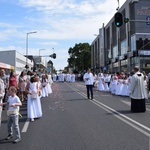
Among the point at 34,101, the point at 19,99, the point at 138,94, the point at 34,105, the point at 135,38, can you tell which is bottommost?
the point at 34,105

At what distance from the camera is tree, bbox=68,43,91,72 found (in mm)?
115875

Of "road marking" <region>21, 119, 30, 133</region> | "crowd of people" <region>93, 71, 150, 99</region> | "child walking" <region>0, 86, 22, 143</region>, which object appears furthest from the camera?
"crowd of people" <region>93, 71, 150, 99</region>

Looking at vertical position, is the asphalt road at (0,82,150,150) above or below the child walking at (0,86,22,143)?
below

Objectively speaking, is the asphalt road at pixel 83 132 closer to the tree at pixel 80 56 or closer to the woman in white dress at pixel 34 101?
the woman in white dress at pixel 34 101

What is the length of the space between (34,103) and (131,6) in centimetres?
4379

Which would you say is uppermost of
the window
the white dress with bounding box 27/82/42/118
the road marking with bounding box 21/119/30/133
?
the window

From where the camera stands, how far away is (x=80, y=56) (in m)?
118

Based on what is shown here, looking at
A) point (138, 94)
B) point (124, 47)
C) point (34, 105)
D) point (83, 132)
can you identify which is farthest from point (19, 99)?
point (124, 47)

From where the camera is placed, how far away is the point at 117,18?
60.8ft

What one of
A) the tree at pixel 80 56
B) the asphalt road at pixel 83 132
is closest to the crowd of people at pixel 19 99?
the asphalt road at pixel 83 132

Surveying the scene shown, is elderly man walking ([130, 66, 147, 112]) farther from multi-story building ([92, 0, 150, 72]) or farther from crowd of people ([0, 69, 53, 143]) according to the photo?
multi-story building ([92, 0, 150, 72])

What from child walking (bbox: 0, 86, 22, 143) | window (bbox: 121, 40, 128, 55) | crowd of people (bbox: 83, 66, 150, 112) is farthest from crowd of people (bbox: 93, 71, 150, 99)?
window (bbox: 121, 40, 128, 55)

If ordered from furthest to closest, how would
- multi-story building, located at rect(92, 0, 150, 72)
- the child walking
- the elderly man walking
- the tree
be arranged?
the tree, multi-story building, located at rect(92, 0, 150, 72), the elderly man walking, the child walking

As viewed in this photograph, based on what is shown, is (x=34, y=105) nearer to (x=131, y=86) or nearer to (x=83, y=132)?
(x=83, y=132)
